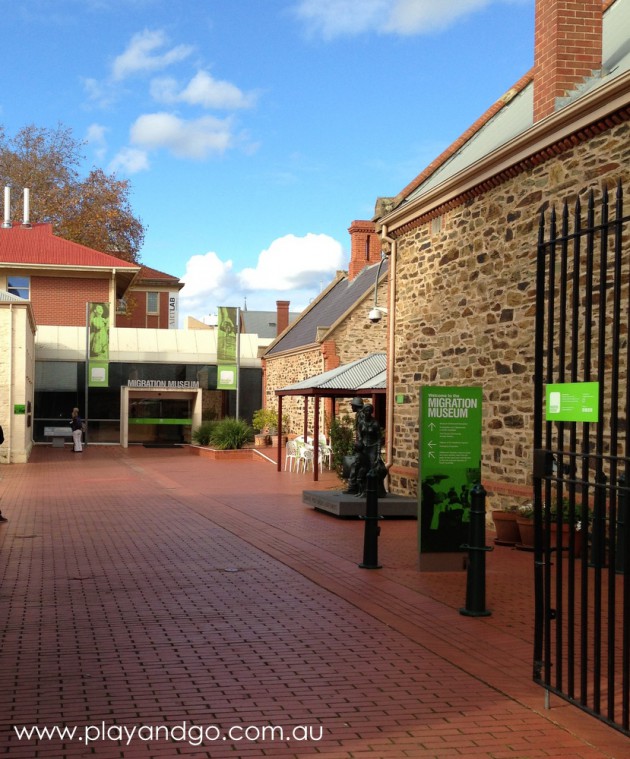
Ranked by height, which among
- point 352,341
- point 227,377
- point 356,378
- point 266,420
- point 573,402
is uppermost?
point 352,341

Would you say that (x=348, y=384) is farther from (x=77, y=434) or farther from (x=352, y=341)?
(x=77, y=434)

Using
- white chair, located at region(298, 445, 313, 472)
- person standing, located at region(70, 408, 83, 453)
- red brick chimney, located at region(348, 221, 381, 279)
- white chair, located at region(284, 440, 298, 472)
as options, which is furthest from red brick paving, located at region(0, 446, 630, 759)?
red brick chimney, located at region(348, 221, 381, 279)

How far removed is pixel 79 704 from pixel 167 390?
115 ft

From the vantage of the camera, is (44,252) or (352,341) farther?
(44,252)

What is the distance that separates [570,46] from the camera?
13688mm

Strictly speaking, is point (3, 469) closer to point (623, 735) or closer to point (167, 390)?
point (167, 390)

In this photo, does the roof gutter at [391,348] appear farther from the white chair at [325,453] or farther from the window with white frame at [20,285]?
the window with white frame at [20,285]

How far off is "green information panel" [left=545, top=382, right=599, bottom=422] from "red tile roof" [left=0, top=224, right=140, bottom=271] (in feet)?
127

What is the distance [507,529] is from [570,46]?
697 centimetres

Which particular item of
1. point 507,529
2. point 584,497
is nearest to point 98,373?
point 507,529

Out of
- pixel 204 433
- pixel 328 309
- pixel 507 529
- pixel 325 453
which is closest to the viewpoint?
pixel 507 529

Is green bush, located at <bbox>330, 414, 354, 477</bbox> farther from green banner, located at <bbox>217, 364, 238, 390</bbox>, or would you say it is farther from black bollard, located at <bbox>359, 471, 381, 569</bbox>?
green banner, located at <bbox>217, 364, 238, 390</bbox>

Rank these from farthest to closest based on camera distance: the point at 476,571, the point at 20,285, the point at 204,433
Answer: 1. the point at 20,285
2. the point at 204,433
3. the point at 476,571

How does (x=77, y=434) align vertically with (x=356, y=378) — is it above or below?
below
